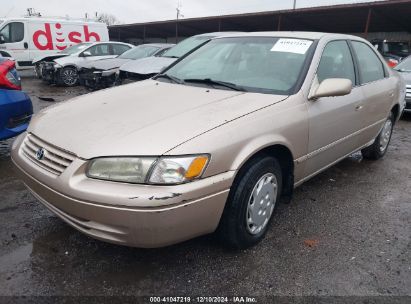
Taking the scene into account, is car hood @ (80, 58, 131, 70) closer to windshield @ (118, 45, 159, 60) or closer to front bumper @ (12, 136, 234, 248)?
windshield @ (118, 45, 159, 60)

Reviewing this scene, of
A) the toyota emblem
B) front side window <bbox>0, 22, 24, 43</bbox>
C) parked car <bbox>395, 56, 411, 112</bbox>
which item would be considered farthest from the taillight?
front side window <bbox>0, 22, 24, 43</bbox>

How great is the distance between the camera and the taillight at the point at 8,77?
3697 millimetres

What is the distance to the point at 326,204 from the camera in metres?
3.37

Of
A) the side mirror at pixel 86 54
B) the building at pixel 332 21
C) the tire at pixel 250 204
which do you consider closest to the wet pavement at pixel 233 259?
the tire at pixel 250 204

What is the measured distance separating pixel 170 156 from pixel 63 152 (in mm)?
681

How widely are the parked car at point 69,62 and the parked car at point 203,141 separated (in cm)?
864

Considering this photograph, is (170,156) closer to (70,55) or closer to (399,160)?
(399,160)

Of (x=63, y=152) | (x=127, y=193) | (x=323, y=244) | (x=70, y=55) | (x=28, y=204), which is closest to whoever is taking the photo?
(x=127, y=193)

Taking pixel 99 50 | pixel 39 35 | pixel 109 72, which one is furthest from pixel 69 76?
pixel 39 35

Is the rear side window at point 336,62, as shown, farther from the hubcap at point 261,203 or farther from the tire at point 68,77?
the tire at point 68,77

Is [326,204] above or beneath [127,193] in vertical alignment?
beneath

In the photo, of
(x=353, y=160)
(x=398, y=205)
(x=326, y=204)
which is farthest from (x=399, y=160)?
(x=326, y=204)

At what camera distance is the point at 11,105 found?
11.9 feet

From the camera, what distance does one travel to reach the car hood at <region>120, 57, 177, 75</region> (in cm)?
689
